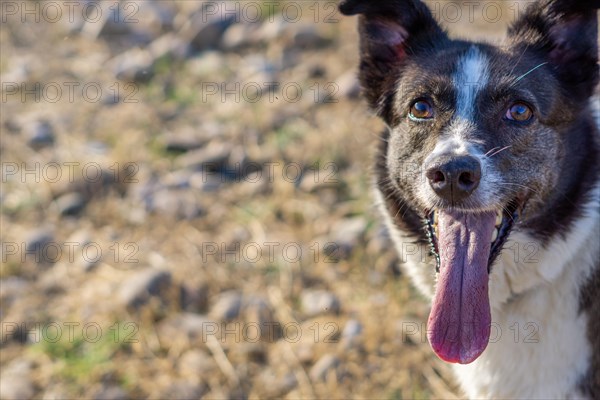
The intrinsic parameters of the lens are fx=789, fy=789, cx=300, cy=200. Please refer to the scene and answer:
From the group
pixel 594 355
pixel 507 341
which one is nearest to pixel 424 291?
pixel 507 341

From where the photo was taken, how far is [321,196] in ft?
18.0

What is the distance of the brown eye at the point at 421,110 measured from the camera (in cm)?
337

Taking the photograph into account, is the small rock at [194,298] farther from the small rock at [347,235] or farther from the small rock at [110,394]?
the small rock at [347,235]

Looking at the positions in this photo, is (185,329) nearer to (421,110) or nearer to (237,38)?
(421,110)

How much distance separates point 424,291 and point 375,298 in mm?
984

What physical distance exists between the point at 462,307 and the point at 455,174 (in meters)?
0.54

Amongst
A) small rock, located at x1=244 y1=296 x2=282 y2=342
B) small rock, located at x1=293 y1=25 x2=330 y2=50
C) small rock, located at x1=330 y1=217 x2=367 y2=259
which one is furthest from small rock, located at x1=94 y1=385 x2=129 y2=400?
small rock, located at x1=293 y1=25 x2=330 y2=50

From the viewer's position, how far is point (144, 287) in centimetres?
463

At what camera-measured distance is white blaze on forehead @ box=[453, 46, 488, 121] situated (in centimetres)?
322

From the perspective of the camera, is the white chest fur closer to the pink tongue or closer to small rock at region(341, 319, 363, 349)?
the pink tongue

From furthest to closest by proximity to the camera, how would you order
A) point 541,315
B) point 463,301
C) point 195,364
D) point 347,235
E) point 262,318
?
point 347,235, point 262,318, point 195,364, point 541,315, point 463,301

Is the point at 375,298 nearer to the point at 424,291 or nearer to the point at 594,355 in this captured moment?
the point at 424,291

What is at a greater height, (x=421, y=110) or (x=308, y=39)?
(x=421, y=110)

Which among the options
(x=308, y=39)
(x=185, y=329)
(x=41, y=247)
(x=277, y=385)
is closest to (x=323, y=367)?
(x=277, y=385)
